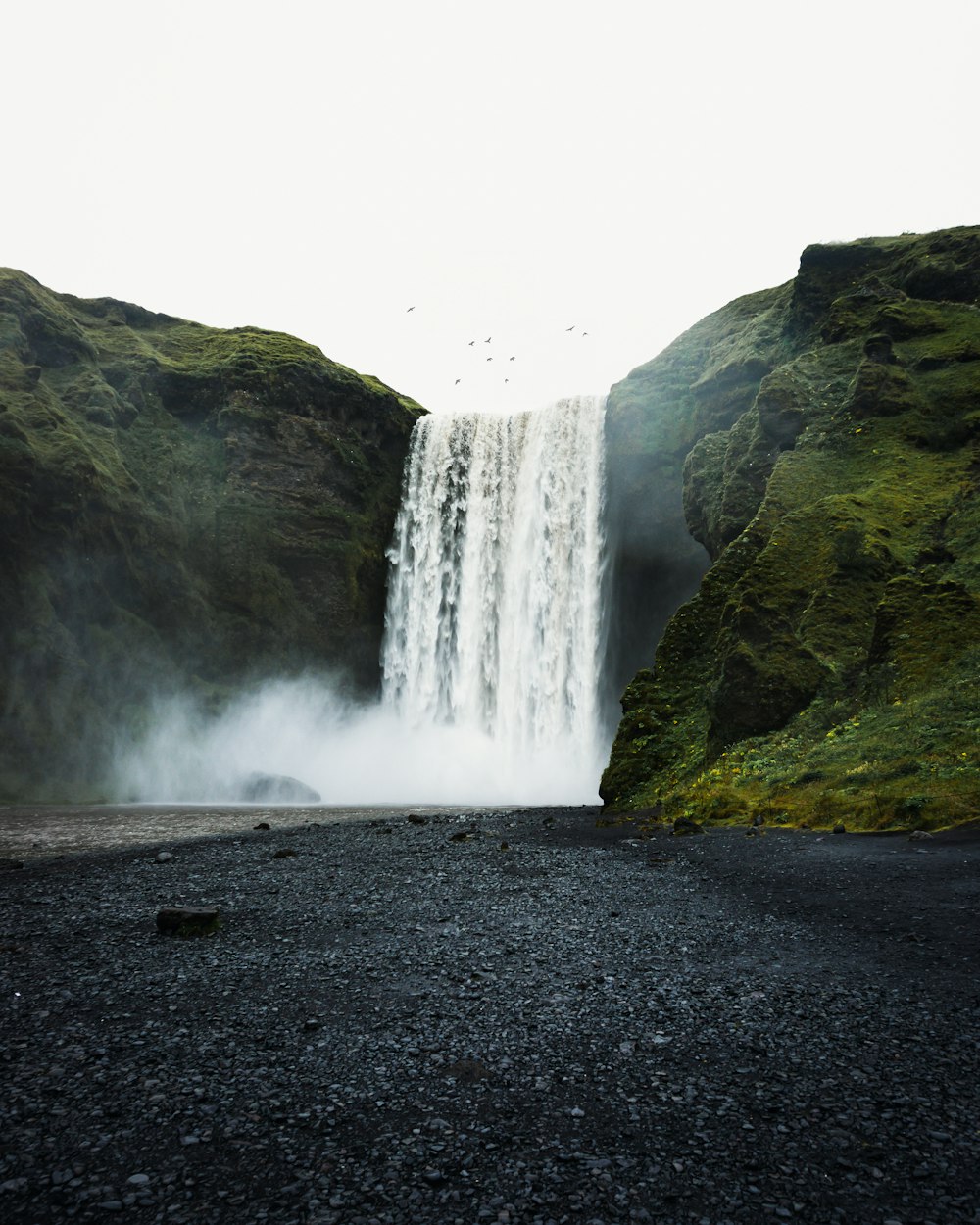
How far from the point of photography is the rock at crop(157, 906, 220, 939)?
8852mm

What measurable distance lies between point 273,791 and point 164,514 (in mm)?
18077

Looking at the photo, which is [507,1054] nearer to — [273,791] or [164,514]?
[273,791]

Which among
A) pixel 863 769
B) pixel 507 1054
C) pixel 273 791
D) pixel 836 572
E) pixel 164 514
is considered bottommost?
pixel 273 791

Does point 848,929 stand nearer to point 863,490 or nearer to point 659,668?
point 659,668

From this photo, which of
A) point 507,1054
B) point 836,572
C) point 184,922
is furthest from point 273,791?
point 507,1054

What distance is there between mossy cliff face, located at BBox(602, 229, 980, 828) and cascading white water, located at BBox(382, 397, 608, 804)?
9912 mm

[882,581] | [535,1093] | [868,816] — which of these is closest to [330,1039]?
[535,1093]

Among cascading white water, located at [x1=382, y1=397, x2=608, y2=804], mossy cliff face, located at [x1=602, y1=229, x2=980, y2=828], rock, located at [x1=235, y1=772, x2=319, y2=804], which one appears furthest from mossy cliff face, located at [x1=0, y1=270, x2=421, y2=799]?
mossy cliff face, located at [x1=602, y1=229, x2=980, y2=828]

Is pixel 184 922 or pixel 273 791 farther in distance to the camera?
pixel 273 791

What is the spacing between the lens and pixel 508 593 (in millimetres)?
46625

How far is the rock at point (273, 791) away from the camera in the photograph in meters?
40.3

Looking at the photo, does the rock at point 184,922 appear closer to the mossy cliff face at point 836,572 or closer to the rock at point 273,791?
the mossy cliff face at point 836,572

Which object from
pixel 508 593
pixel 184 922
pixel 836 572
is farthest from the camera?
pixel 508 593

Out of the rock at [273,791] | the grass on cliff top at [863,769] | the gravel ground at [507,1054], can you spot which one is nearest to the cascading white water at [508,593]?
the rock at [273,791]
